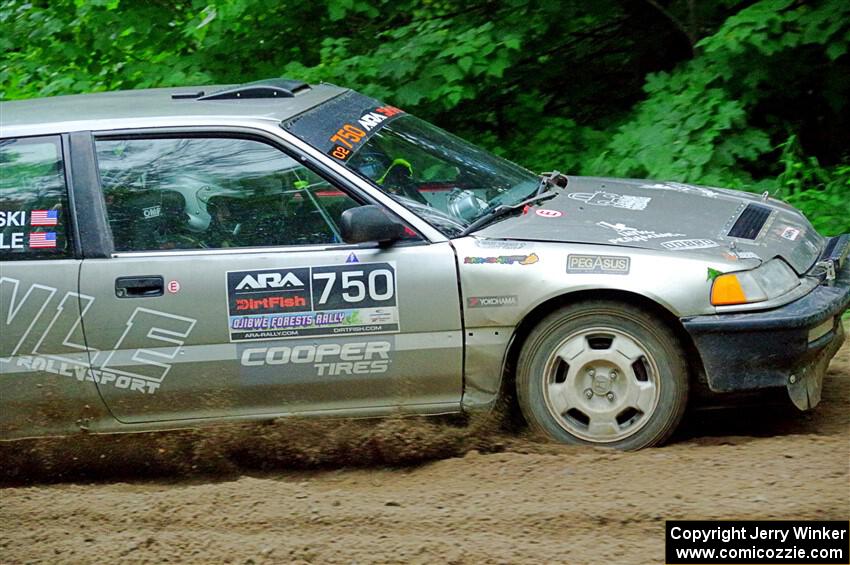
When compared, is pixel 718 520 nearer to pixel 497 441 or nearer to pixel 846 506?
pixel 846 506

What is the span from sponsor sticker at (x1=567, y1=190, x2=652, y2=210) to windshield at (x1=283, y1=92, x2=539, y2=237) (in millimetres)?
264

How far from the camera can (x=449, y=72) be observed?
7508mm

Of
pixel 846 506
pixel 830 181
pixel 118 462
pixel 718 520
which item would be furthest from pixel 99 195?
pixel 830 181

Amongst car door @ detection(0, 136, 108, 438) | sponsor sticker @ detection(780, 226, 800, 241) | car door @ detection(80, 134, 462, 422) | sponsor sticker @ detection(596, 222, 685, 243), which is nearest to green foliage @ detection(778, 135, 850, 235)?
sponsor sticker @ detection(780, 226, 800, 241)

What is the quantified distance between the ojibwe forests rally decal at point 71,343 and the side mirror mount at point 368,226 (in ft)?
2.86

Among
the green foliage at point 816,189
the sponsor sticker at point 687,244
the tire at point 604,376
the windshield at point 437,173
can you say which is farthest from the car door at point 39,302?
the green foliage at point 816,189

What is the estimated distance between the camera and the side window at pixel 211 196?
4574 mm

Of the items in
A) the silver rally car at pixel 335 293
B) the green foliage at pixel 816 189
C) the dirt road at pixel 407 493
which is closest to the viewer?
the dirt road at pixel 407 493

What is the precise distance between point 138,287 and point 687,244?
7.63 feet

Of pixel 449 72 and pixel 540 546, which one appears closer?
pixel 540 546

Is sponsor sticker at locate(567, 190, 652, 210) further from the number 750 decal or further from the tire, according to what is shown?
the number 750 decal

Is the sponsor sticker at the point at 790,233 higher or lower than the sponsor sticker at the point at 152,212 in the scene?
lower

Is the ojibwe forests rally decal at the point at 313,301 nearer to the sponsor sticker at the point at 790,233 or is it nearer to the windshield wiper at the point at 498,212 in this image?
the windshield wiper at the point at 498,212

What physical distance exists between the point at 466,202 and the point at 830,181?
150 inches
